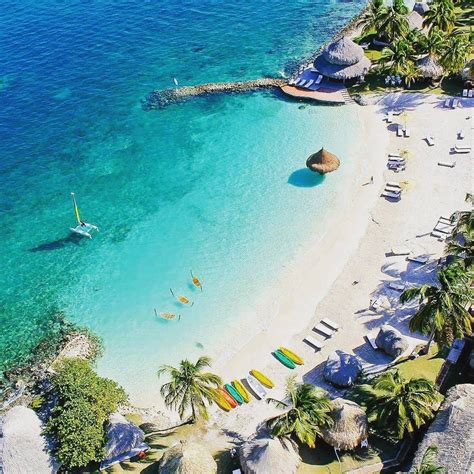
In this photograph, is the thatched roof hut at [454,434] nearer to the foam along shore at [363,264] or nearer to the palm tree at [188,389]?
the foam along shore at [363,264]

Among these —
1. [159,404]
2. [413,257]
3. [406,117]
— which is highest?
[406,117]

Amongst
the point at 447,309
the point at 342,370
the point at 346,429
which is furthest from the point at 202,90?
the point at 346,429

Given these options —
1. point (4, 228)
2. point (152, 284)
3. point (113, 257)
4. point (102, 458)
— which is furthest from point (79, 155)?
point (102, 458)

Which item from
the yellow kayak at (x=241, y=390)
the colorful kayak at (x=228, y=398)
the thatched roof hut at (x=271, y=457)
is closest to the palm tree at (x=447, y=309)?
the thatched roof hut at (x=271, y=457)

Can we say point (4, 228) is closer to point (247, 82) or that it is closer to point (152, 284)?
point (152, 284)

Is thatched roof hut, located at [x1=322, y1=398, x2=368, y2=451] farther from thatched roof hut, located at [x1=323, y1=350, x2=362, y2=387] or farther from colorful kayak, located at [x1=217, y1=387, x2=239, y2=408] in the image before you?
colorful kayak, located at [x1=217, y1=387, x2=239, y2=408]

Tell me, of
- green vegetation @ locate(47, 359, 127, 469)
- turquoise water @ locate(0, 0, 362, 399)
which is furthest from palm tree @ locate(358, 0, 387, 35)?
green vegetation @ locate(47, 359, 127, 469)

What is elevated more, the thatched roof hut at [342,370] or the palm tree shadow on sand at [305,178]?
the palm tree shadow on sand at [305,178]
